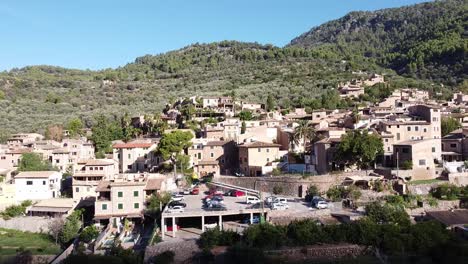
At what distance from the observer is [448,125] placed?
5344cm

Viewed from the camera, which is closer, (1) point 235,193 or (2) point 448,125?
(1) point 235,193

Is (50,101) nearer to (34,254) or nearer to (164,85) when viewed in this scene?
(164,85)

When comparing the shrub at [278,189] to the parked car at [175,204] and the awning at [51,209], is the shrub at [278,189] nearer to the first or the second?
the parked car at [175,204]

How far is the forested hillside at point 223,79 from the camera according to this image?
9269 centimetres

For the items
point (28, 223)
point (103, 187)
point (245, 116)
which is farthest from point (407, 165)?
point (28, 223)

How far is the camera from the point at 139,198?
4141 cm

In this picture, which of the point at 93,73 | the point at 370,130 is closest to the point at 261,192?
the point at 370,130

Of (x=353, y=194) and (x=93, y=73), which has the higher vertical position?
(x=93, y=73)

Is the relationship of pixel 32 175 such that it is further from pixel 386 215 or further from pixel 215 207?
pixel 386 215

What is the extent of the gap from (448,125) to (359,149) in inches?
683

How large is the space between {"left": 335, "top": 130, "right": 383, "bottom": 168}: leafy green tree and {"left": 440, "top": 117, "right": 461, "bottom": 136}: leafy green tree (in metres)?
13.9

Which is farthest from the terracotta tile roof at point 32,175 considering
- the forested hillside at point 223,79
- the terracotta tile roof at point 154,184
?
the forested hillside at point 223,79

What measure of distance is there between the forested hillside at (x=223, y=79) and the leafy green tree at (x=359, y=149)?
36020 millimetres

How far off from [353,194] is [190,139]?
21992 millimetres
